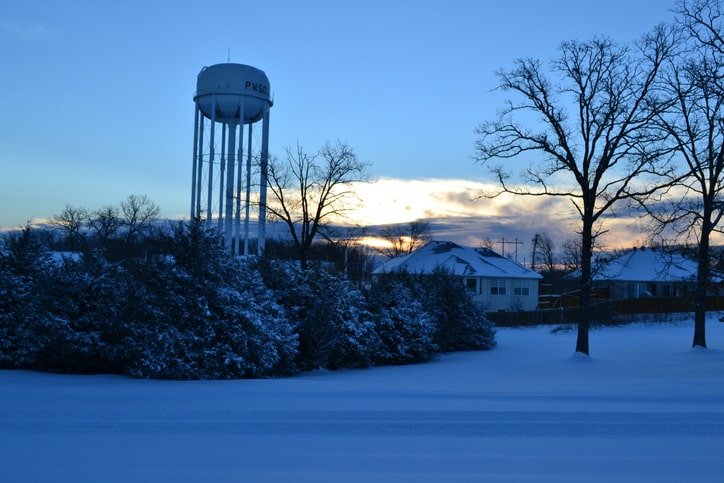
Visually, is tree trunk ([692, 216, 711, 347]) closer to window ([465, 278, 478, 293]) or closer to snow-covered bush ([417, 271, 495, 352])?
snow-covered bush ([417, 271, 495, 352])

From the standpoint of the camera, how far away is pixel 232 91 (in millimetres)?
36219

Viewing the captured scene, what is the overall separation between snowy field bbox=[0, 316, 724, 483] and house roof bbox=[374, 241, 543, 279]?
38136 mm

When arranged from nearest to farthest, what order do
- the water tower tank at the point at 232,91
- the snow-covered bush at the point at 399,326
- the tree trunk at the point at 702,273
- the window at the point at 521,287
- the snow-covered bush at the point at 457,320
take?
the tree trunk at the point at 702,273 < the snow-covered bush at the point at 399,326 < the snow-covered bush at the point at 457,320 < the water tower tank at the point at 232,91 < the window at the point at 521,287

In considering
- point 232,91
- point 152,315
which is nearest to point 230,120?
point 232,91

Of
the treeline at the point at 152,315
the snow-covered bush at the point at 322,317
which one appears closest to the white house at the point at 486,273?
the snow-covered bush at the point at 322,317

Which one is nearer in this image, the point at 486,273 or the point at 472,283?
the point at 486,273

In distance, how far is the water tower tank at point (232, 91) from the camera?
3631 centimetres

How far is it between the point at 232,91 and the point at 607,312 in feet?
83.4

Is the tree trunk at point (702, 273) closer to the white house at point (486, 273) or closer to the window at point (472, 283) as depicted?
the white house at point (486, 273)

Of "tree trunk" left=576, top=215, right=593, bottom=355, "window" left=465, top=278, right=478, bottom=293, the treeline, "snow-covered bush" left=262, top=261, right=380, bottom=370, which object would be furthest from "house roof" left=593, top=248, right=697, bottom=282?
the treeline

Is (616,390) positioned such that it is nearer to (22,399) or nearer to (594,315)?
(22,399)

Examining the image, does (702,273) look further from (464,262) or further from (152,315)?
(464,262)

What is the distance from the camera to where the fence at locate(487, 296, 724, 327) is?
136 feet

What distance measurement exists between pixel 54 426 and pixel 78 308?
27.0ft
